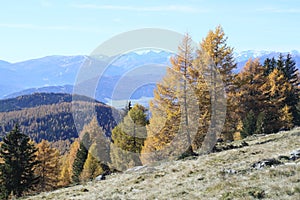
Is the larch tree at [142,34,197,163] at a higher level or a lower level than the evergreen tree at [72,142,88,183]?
higher

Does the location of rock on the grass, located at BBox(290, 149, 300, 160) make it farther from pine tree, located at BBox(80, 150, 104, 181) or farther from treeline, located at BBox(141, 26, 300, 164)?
pine tree, located at BBox(80, 150, 104, 181)

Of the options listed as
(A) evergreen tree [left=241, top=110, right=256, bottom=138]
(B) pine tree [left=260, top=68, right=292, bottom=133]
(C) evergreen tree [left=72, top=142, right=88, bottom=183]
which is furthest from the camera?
(C) evergreen tree [left=72, top=142, right=88, bottom=183]

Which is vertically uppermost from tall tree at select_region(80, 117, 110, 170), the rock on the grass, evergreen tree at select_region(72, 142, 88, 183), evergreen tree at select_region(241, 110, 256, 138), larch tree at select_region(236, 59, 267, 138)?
larch tree at select_region(236, 59, 267, 138)

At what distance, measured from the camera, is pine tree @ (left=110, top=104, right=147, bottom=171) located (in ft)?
140

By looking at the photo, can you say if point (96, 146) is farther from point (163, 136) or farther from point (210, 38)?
point (210, 38)

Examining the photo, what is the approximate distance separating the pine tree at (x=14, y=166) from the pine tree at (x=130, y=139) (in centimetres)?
1119

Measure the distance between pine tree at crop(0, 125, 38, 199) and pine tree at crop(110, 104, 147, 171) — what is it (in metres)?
11.2

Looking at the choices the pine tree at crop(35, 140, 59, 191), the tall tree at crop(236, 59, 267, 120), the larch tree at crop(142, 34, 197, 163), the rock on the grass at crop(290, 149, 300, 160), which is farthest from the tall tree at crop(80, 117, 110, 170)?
the rock on the grass at crop(290, 149, 300, 160)

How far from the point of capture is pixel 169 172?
22.6m

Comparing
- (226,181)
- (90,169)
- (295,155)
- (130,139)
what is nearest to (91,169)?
(90,169)

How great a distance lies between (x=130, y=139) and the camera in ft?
146

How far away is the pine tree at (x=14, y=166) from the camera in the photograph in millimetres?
37219

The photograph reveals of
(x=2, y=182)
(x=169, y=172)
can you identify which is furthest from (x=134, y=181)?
(x=2, y=182)

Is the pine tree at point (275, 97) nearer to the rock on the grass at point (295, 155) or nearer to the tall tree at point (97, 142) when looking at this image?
the tall tree at point (97, 142)
